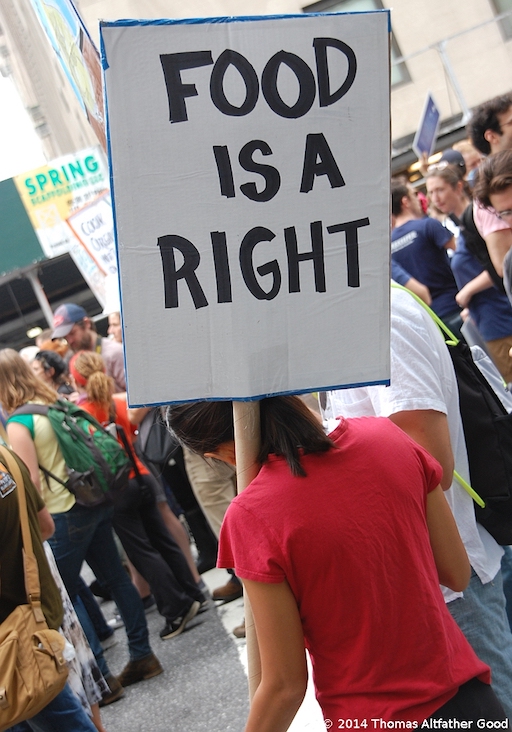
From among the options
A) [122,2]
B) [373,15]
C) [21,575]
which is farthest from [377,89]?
[122,2]

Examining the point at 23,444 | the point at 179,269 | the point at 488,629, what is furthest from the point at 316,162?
the point at 23,444

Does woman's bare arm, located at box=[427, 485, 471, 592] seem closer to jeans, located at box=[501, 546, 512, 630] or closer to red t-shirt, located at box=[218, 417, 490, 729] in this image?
red t-shirt, located at box=[218, 417, 490, 729]

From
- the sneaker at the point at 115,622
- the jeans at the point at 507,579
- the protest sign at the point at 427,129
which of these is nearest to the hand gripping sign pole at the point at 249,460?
the jeans at the point at 507,579

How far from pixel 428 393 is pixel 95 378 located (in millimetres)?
3605

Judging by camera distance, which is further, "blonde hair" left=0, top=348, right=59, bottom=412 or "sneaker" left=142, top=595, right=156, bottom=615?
"sneaker" left=142, top=595, right=156, bottom=615

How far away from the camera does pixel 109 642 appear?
5832 mm

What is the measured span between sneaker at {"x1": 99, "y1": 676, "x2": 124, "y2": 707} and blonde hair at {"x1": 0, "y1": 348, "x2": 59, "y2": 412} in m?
1.69

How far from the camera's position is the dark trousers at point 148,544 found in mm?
5301

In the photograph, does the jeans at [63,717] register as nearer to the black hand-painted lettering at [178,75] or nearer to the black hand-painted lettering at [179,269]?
the black hand-painted lettering at [179,269]

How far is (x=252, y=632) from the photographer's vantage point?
181 cm

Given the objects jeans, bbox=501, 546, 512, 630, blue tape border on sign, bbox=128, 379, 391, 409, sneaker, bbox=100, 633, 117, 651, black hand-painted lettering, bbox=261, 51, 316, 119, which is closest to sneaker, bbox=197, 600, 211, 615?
sneaker, bbox=100, 633, 117, 651

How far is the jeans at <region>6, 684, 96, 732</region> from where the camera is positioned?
3.20 metres

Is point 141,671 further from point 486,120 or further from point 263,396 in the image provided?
point 486,120

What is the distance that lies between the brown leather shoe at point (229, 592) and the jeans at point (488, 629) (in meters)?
3.55
